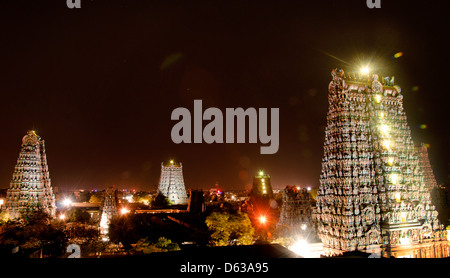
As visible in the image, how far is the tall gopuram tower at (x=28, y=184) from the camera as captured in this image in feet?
131

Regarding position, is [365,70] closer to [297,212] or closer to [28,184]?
[297,212]

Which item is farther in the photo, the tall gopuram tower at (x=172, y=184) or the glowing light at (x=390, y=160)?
the tall gopuram tower at (x=172, y=184)

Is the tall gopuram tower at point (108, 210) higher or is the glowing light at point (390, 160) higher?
the glowing light at point (390, 160)

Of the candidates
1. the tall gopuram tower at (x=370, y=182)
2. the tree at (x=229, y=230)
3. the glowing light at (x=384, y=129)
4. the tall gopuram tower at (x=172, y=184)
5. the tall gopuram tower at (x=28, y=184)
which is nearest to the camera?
the tall gopuram tower at (x=370, y=182)

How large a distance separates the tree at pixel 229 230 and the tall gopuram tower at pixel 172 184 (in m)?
37.1

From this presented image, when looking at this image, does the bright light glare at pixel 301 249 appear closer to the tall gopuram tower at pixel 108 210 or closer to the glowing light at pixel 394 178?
the glowing light at pixel 394 178

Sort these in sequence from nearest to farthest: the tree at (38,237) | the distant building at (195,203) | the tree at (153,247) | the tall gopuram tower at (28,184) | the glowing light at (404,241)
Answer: the tree at (153,247) < the tree at (38,237) < the glowing light at (404,241) < the tall gopuram tower at (28,184) < the distant building at (195,203)

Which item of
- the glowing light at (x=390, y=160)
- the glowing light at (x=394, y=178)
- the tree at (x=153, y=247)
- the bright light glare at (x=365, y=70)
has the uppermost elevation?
the bright light glare at (x=365, y=70)

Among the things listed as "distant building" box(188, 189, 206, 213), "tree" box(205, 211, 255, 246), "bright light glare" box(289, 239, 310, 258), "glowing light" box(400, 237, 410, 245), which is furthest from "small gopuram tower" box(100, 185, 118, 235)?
"glowing light" box(400, 237, 410, 245)

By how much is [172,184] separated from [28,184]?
3479cm

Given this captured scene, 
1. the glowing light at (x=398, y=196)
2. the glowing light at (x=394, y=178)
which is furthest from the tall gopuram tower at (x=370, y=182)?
the glowing light at (x=394, y=178)

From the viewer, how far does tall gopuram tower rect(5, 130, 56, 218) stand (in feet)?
131

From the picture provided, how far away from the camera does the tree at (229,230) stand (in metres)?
33.7
